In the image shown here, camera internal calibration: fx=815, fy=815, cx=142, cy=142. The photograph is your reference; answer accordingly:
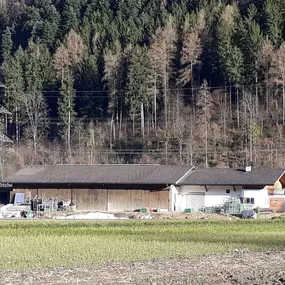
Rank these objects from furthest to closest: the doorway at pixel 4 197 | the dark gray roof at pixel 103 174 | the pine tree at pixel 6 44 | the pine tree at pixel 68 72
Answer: the pine tree at pixel 6 44 < the pine tree at pixel 68 72 < the doorway at pixel 4 197 < the dark gray roof at pixel 103 174

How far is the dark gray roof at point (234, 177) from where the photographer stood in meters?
52.5

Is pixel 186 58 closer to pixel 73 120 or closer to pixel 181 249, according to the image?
pixel 73 120

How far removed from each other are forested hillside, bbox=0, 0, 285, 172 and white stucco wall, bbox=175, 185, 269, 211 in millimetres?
19591

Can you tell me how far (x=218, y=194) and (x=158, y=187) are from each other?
394 centimetres

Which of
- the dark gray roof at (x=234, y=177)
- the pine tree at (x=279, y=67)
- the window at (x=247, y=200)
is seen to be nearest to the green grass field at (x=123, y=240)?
the window at (x=247, y=200)

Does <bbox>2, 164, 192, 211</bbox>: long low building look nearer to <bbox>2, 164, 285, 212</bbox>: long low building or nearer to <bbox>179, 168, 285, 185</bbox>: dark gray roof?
<bbox>2, 164, 285, 212</bbox>: long low building

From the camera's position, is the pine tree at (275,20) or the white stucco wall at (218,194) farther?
the pine tree at (275,20)

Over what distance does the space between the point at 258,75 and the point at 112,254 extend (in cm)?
Answer: 6410

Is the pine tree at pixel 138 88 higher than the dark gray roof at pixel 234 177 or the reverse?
higher

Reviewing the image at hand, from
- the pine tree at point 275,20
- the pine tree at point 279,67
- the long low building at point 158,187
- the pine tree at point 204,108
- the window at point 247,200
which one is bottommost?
the window at point 247,200

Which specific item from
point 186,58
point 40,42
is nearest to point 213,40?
point 186,58

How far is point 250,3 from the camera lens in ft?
323

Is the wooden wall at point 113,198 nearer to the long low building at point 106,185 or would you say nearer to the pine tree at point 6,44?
the long low building at point 106,185

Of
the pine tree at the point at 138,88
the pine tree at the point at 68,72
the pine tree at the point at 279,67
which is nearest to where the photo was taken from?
the pine tree at the point at 279,67
